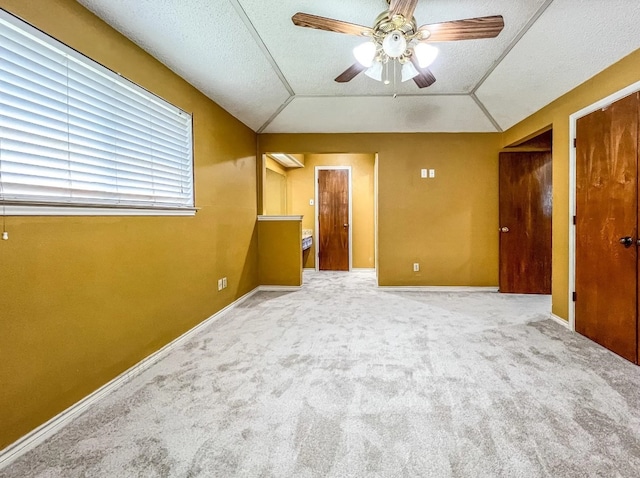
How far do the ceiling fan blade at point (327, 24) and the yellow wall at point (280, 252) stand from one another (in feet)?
9.63

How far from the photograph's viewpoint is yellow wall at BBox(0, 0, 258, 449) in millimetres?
1455

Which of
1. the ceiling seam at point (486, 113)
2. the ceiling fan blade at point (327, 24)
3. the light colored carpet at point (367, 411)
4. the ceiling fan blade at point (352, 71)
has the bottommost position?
the light colored carpet at point (367, 411)

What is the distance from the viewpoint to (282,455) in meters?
1.37

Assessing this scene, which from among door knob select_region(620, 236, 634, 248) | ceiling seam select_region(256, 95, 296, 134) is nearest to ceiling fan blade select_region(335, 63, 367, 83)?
ceiling seam select_region(256, 95, 296, 134)

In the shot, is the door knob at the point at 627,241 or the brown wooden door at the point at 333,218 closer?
the door knob at the point at 627,241

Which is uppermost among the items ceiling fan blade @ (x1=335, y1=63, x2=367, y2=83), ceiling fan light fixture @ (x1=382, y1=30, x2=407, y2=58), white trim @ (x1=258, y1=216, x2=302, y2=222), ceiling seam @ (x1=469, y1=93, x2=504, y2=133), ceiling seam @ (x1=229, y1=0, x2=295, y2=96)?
ceiling seam @ (x1=229, y1=0, x2=295, y2=96)

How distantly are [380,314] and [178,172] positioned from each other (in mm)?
2476

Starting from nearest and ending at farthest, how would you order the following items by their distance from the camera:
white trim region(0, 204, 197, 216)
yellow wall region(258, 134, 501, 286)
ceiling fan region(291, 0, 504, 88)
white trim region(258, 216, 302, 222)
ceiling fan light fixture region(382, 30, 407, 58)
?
1. white trim region(0, 204, 197, 216)
2. ceiling fan region(291, 0, 504, 88)
3. ceiling fan light fixture region(382, 30, 407, 58)
4. yellow wall region(258, 134, 501, 286)
5. white trim region(258, 216, 302, 222)

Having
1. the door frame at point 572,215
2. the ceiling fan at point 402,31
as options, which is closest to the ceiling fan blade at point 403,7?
the ceiling fan at point 402,31

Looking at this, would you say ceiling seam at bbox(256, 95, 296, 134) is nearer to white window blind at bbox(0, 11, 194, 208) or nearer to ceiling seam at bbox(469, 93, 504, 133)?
white window blind at bbox(0, 11, 194, 208)

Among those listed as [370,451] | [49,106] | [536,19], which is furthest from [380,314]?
[49,106]

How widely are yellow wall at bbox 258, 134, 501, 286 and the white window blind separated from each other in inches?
97.4

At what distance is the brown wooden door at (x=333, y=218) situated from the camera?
21.4ft

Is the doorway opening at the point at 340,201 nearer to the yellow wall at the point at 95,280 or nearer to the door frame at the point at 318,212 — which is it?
the door frame at the point at 318,212
